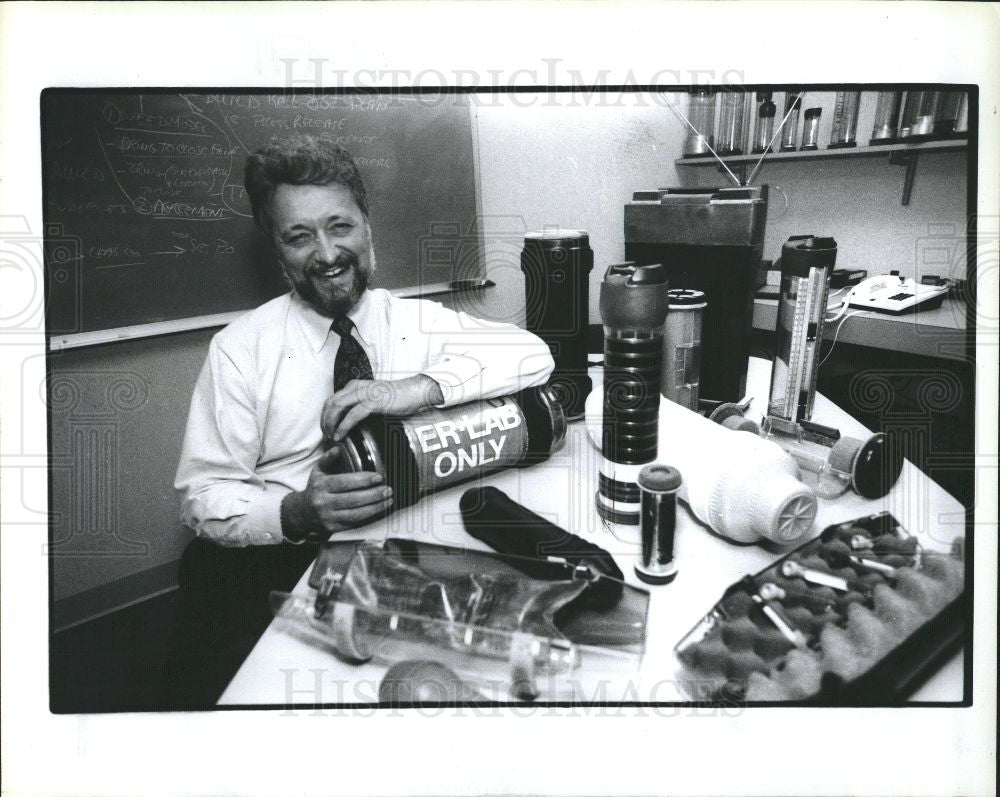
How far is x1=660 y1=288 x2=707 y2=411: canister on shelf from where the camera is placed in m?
0.84

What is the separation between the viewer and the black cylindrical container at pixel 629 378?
27.2 inches

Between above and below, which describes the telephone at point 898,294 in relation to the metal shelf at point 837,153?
below

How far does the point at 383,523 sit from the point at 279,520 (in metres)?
0.12

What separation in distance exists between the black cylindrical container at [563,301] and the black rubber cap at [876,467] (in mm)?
322

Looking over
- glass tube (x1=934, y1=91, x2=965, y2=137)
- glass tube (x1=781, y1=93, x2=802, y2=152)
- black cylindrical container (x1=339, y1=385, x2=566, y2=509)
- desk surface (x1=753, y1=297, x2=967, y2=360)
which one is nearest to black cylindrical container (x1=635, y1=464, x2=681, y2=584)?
black cylindrical container (x1=339, y1=385, x2=566, y2=509)

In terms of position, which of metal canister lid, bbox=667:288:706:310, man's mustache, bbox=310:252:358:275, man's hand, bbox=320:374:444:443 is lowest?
man's hand, bbox=320:374:444:443

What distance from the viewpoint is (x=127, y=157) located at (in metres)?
0.77

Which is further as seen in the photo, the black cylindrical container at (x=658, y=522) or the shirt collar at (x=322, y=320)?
the shirt collar at (x=322, y=320)

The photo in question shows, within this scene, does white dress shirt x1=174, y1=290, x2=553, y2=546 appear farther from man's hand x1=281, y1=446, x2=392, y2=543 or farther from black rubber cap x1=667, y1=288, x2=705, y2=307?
black rubber cap x1=667, y1=288, x2=705, y2=307

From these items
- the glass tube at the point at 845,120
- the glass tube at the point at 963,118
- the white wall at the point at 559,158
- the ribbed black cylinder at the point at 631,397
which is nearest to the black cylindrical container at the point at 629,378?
A: the ribbed black cylinder at the point at 631,397

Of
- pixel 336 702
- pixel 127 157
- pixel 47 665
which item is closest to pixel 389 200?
pixel 127 157

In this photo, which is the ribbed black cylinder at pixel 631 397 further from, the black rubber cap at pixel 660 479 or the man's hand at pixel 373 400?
the man's hand at pixel 373 400

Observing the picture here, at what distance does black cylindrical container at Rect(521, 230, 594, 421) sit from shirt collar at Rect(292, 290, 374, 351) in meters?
0.19

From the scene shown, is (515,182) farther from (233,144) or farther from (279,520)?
(279,520)
